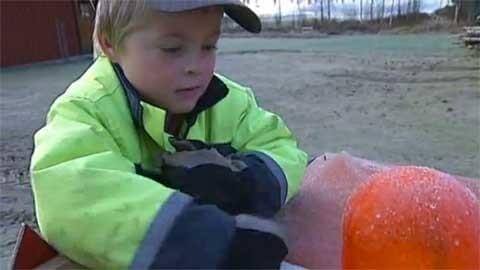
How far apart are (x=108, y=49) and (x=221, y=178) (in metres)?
0.23

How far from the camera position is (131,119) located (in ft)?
3.05

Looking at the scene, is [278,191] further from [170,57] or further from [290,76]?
[290,76]

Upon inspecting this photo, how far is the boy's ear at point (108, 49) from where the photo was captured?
958 mm

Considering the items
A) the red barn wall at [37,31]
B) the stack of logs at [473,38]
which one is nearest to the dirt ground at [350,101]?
the stack of logs at [473,38]

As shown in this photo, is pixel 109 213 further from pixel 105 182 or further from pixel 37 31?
pixel 37 31

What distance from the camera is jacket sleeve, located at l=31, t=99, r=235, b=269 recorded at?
28.5 inches

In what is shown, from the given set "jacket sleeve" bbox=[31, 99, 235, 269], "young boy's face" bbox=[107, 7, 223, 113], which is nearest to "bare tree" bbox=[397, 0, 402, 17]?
"young boy's face" bbox=[107, 7, 223, 113]

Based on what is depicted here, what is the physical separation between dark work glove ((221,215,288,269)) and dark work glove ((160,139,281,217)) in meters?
0.12

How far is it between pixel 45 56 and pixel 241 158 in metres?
11.2

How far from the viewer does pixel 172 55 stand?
0.90 metres

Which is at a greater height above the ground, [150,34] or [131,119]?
[150,34]

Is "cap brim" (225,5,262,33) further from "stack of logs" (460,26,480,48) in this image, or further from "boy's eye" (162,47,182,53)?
"stack of logs" (460,26,480,48)

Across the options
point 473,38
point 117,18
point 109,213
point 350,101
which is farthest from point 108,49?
point 473,38

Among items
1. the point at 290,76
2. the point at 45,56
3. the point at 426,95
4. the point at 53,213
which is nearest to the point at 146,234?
the point at 53,213
